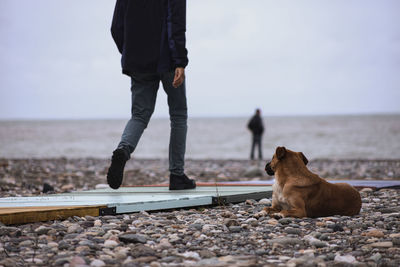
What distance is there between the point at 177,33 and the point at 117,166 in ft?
4.48

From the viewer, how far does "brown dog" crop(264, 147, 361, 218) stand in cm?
355

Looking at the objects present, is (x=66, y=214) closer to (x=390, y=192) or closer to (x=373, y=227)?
(x=373, y=227)

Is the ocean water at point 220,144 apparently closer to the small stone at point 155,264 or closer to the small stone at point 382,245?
the small stone at point 382,245

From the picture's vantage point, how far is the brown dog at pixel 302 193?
3551mm

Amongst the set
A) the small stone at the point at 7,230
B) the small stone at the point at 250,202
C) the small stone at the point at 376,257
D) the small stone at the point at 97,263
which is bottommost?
the small stone at the point at 250,202

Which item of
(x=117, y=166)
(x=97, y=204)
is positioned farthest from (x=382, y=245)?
(x=117, y=166)

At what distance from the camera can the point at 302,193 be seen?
355 centimetres

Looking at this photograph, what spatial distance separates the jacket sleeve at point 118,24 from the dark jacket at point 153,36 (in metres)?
0.09

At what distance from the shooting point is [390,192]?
17.7ft

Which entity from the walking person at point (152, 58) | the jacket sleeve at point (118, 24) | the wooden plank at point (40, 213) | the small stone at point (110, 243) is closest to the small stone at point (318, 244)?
the small stone at point (110, 243)

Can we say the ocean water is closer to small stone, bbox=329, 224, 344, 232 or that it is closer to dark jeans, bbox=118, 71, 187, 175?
dark jeans, bbox=118, 71, 187, 175

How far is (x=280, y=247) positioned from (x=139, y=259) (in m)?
0.87

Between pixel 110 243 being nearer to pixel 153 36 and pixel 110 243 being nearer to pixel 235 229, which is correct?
pixel 235 229

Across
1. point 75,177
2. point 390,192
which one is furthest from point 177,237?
point 75,177
